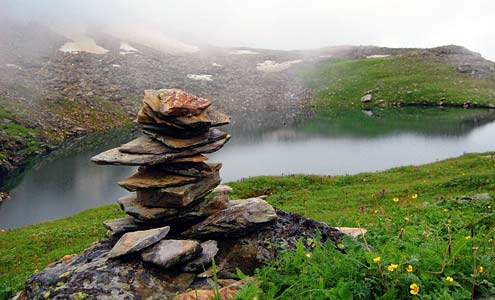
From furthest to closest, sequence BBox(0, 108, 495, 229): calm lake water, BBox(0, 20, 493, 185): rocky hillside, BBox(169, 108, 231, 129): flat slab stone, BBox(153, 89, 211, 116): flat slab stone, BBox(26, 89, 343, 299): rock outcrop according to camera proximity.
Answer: BBox(0, 20, 493, 185): rocky hillside < BBox(0, 108, 495, 229): calm lake water < BBox(169, 108, 231, 129): flat slab stone < BBox(153, 89, 211, 116): flat slab stone < BBox(26, 89, 343, 299): rock outcrop

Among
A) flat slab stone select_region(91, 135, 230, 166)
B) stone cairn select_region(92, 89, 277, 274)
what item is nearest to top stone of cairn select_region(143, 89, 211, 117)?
stone cairn select_region(92, 89, 277, 274)

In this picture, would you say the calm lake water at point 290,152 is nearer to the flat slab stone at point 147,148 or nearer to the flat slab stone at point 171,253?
the flat slab stone at point 147,148

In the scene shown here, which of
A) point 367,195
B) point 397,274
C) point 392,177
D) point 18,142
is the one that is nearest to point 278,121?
point 18,142

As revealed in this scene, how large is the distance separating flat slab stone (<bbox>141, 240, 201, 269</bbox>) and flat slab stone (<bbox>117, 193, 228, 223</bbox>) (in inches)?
66.1

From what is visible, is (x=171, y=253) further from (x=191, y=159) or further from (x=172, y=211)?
(x=191, y=159)

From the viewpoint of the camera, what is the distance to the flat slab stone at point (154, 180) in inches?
526

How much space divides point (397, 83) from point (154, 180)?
112m

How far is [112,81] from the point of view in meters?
117

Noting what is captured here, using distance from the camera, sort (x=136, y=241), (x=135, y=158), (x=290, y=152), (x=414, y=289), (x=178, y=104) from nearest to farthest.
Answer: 1. (x=414, y=289)
2. (x=136, y=241)
3. (x=178, y=104)
4. (x=135, y=158)
5. (x=290, y=152)

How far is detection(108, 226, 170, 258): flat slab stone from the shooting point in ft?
37.8

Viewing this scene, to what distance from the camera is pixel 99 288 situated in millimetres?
10625

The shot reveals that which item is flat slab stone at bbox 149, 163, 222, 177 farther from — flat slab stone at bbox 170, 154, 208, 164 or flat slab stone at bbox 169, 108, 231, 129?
flat slab stone at bbox 169, 108, 231, 129

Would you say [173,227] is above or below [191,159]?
below

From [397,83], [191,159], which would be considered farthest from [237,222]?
[397,83]
